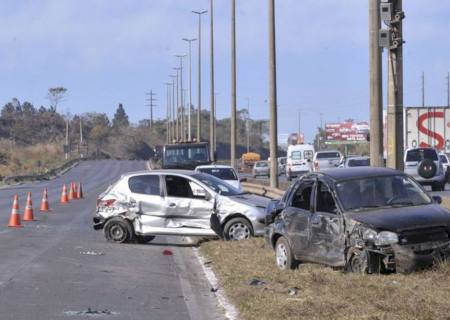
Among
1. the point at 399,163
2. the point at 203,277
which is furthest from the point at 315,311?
the point at 399,163

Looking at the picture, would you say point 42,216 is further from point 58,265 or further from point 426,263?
point 426,263

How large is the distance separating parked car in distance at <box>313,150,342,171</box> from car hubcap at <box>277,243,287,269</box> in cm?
3186

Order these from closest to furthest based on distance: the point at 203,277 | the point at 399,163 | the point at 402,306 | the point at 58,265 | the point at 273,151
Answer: the point at 402,306 < the point at 203,277 < the point at 58,265 < the point at 399,163 < the point at 273,151

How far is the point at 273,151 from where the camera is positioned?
30781 mm

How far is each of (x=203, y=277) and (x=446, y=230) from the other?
3.74 m

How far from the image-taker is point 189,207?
17.1 metres

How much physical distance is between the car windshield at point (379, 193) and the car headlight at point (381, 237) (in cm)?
73

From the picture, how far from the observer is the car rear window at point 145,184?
17391mm

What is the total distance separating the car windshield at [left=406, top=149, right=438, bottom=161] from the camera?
108 feet

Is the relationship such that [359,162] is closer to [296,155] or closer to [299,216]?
[296,155]

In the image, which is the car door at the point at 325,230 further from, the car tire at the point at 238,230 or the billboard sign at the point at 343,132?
the billboard sign at the point at 343,132

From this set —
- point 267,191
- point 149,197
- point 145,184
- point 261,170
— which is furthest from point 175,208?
point 261,170

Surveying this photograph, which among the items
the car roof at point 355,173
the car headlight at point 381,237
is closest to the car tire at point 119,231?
the car roof at point 355,173

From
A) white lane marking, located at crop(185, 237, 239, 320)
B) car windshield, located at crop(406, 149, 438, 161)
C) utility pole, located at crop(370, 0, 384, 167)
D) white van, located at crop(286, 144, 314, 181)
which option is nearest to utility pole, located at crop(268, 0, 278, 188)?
car windshield, located at crop(406, 149, 438, 161)
